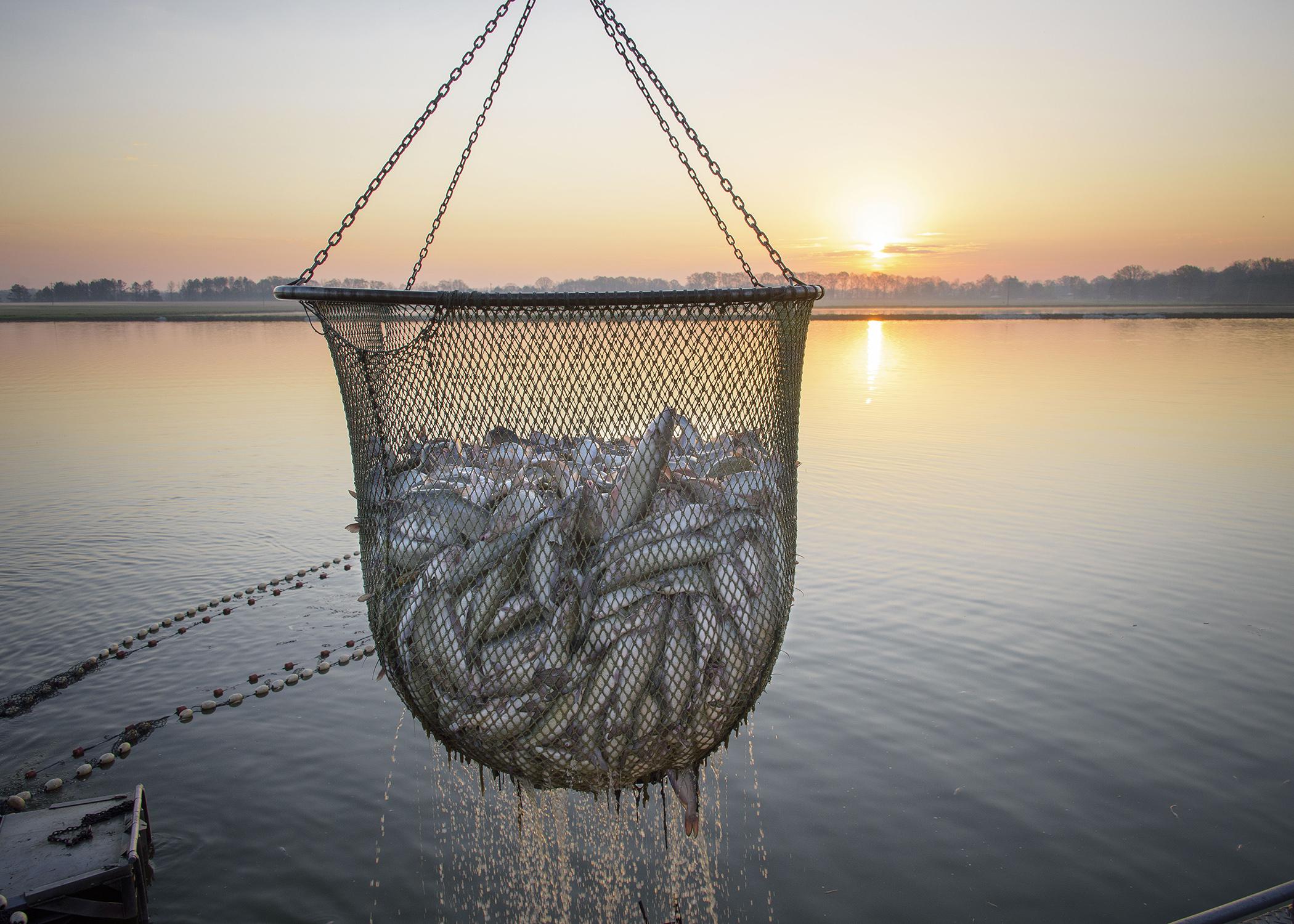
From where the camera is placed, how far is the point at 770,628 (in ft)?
9.41

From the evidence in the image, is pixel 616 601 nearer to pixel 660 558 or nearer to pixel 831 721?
pixel 660 558

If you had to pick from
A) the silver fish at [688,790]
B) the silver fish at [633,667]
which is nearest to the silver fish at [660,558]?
the silver fish at [633,667]

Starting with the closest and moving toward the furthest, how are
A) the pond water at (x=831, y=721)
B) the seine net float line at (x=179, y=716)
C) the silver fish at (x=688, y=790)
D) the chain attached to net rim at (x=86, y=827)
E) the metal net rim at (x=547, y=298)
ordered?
the metal net rim at (x=547, y=298), the silver fish at (x=688, y=790), the chain attached to net rim at (x=86, y=827), the pond water at (x=831, y=721), the seine net float line at (x=179, y=716)

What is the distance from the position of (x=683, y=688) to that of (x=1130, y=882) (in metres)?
3.00

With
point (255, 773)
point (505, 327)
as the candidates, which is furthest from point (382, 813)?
point (505, 327)

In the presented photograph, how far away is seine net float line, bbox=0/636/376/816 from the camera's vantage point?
16.5 ft

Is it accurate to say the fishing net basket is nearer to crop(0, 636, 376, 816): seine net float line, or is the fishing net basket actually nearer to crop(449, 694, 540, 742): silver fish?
crop(449, 694, 540, 742): silver fish

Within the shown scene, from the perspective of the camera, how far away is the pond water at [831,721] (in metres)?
4.37

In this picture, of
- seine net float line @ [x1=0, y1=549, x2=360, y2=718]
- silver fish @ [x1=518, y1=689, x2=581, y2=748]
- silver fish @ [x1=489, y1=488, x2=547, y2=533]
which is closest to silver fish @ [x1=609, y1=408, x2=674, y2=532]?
silver fish @ [x1=489, y1=488, x2=547, y2=533]

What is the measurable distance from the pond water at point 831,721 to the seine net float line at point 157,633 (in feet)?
0.30

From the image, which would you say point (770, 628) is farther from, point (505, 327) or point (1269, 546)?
point (1269, 546)

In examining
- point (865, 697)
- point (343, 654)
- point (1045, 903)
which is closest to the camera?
point (1045, 903)

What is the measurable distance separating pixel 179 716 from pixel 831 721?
4210 millimetres

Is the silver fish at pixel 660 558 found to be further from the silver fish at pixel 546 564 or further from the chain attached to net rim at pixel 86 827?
the chain attached to net rim at pixel 86 827
